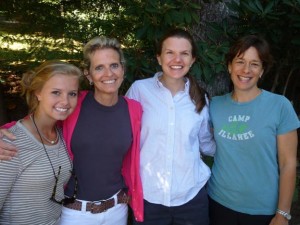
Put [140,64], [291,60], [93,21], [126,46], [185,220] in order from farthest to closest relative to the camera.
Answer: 1. [93,21]
2. [291,60]
3. [126,46]
4. [140,64]
5. [185,220]

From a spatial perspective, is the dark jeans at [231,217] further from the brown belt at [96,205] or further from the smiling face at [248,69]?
the smiling face at [248,69]

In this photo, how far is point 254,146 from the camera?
2.54m

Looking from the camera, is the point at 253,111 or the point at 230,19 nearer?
the point at 253,111

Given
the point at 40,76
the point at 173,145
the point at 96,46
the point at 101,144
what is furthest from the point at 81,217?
the point at 96,46

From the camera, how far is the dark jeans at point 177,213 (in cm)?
276

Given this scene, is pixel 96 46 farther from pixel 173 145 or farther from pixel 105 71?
pixel 173 145

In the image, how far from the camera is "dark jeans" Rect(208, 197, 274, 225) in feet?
8.59

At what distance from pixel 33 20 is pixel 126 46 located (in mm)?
1763

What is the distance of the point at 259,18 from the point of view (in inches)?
141

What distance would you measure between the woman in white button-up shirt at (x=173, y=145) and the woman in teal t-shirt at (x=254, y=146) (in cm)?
19

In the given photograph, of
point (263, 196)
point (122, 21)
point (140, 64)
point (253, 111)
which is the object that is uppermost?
point (122, 21)

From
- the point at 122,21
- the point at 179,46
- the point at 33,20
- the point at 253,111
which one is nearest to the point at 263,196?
the point at 253,111

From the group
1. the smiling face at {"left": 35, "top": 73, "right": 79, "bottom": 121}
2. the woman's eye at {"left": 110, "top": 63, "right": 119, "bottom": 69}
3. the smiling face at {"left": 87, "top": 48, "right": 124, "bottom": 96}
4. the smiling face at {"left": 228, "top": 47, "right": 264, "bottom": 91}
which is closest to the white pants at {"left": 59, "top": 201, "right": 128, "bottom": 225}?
the smiling face at {"left": 35, "top": 73, "right": 79, "bottom": 121}

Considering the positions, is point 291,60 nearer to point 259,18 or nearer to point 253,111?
point 259,18
